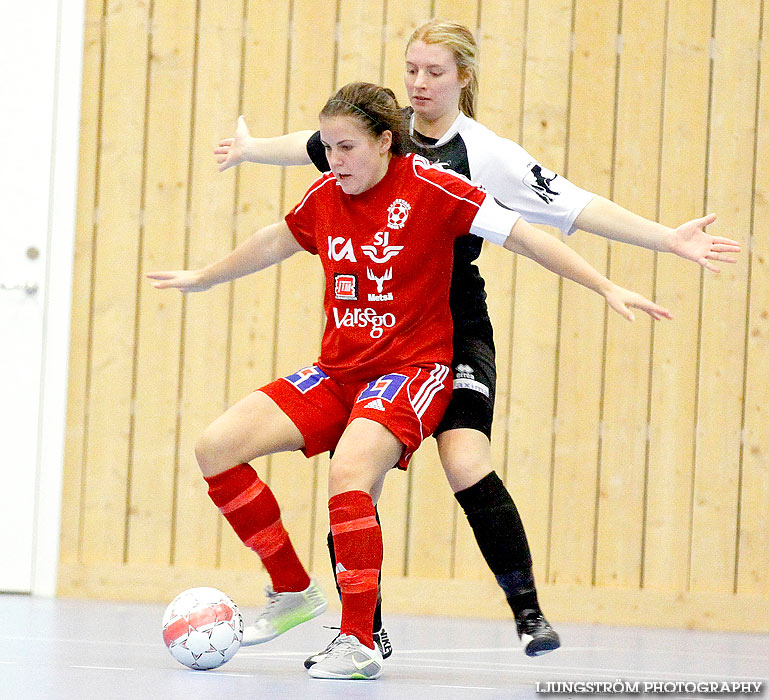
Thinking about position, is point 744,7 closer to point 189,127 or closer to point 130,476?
point 189,127

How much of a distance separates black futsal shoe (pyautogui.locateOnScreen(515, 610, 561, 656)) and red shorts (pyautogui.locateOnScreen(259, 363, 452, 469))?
54 centimetres

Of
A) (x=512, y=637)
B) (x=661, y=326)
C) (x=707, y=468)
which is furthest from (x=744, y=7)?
(x=512, y=637)

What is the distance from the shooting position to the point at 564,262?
3188 millimetres

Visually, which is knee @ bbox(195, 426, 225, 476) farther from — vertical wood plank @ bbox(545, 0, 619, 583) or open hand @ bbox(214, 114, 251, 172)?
vertical wood plank @ bbox(545, 0, 619, 583)

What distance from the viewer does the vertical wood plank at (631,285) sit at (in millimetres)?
5562

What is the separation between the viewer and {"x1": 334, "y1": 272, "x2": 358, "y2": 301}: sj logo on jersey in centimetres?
329

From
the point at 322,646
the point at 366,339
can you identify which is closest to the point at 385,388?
the point at 366,339

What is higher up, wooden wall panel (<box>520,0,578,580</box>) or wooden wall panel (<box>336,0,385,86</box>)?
wooden wall panel (<box>336,0,385,86</box>)

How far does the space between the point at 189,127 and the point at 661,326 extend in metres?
2.45

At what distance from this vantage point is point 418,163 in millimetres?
3352

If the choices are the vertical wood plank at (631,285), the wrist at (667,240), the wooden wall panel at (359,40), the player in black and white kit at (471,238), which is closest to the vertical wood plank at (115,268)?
the wooden wall panel at (359,40)

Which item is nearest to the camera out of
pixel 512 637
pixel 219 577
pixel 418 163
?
pixel 418 163

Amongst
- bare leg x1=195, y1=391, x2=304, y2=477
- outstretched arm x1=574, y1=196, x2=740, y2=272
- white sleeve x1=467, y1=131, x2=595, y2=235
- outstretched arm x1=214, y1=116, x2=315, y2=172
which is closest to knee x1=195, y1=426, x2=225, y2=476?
bare leg x1=195, y1=391, x2=304, y2=477

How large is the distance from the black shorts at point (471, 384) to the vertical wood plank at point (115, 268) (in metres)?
2.61
